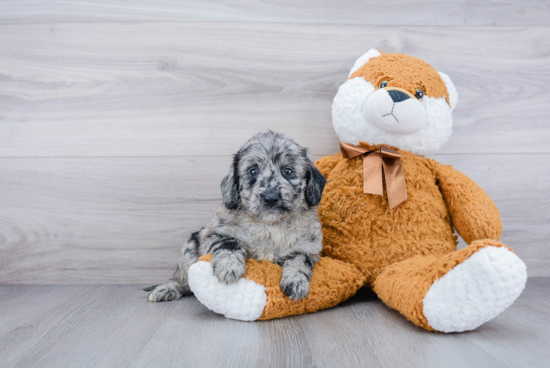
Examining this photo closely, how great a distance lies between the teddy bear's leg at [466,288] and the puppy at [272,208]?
0.38 m

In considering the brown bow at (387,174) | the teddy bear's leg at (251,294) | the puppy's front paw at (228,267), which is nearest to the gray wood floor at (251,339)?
the teddy bear's leg at (251,294)

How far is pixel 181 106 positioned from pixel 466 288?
1477 mm

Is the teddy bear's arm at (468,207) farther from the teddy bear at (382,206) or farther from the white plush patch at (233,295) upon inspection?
the white plush patch at (233,295)

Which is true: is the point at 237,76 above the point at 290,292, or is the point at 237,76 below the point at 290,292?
above

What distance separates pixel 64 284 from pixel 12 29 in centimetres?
128

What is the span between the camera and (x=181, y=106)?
2016 millimetres

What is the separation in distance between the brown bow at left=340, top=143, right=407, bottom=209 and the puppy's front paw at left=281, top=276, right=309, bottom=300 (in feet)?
1.44

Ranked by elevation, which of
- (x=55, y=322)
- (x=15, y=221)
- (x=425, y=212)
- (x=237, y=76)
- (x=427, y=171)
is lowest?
(x=55, y=322)

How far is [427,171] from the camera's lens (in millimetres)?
1639

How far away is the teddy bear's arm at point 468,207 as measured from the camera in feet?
5.02

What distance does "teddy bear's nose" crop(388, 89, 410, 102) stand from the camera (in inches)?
58.8

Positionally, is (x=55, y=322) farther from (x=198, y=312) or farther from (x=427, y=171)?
(x=427, y=171)

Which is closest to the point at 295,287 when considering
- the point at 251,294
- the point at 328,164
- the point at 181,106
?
the point at 251,294

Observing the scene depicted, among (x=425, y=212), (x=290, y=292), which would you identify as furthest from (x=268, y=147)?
(x=425, y=212)
